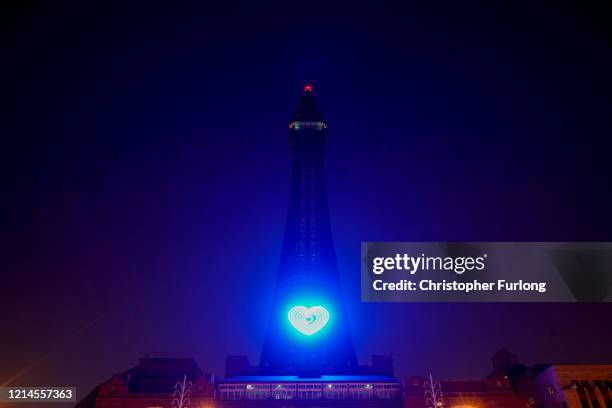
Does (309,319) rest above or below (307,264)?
below

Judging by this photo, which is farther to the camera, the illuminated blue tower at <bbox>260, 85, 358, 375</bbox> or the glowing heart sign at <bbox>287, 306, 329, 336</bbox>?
the illuminated blue tower at <bbox>260, 85, 358, 375</bbox>

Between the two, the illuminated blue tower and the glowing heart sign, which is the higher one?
the illuminated blue tower

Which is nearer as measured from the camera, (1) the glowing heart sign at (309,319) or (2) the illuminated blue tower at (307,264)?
(1) the glowing heart sign at (309,319)

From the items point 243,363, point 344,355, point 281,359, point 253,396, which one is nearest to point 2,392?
point 253,396

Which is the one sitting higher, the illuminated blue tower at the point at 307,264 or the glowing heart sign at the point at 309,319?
the illuminated blue tower at the point at 307,264

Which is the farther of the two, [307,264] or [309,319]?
[307,264]
